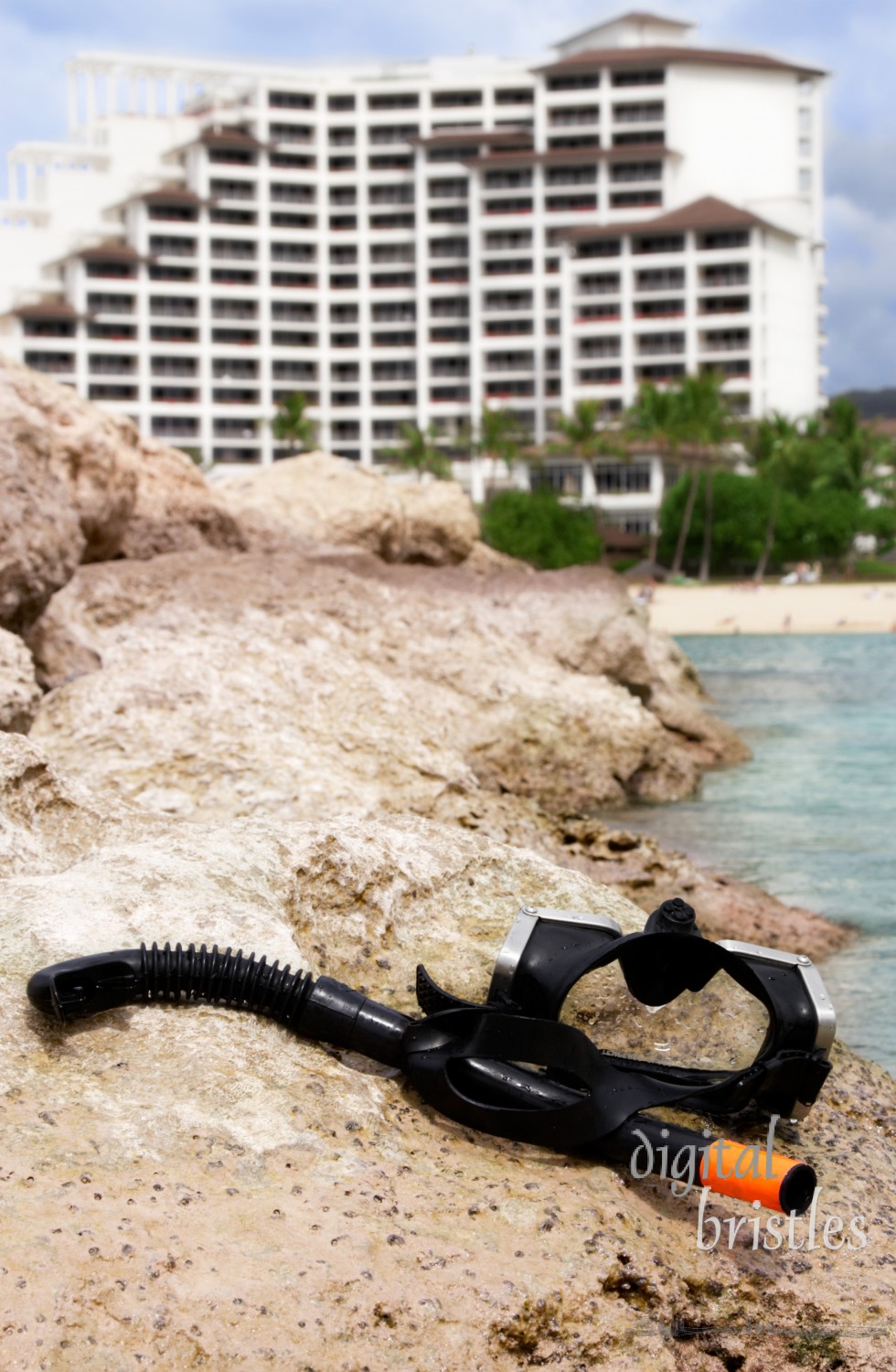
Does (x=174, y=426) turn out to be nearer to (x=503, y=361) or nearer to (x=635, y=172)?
(x=503, y=361)

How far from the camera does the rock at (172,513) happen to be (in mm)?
11969

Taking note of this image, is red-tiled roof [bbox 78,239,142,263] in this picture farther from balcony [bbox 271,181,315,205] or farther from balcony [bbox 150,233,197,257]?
balcony [bbox 271,181,315,205]

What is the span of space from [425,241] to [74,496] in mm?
94469

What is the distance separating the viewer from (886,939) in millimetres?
7242

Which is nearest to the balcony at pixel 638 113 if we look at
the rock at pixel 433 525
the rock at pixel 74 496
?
the rock at pixel 433 525

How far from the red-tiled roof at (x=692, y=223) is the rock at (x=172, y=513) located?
82462 millimetres

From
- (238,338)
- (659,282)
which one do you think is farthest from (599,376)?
(238,338)

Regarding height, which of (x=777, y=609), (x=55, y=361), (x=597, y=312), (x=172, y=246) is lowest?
(x=777, y=609)

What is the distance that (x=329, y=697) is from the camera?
302 inches

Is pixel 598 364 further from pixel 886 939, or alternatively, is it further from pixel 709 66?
pixel 886 939

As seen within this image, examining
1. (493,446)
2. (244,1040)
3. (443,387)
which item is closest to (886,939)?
(244,1040)

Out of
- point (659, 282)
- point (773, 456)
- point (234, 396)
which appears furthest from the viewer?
point (234, 396)

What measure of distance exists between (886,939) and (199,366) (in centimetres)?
9668

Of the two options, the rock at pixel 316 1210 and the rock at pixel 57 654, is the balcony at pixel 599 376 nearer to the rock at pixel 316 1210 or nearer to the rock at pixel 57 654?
the rock at pixel 57 654
